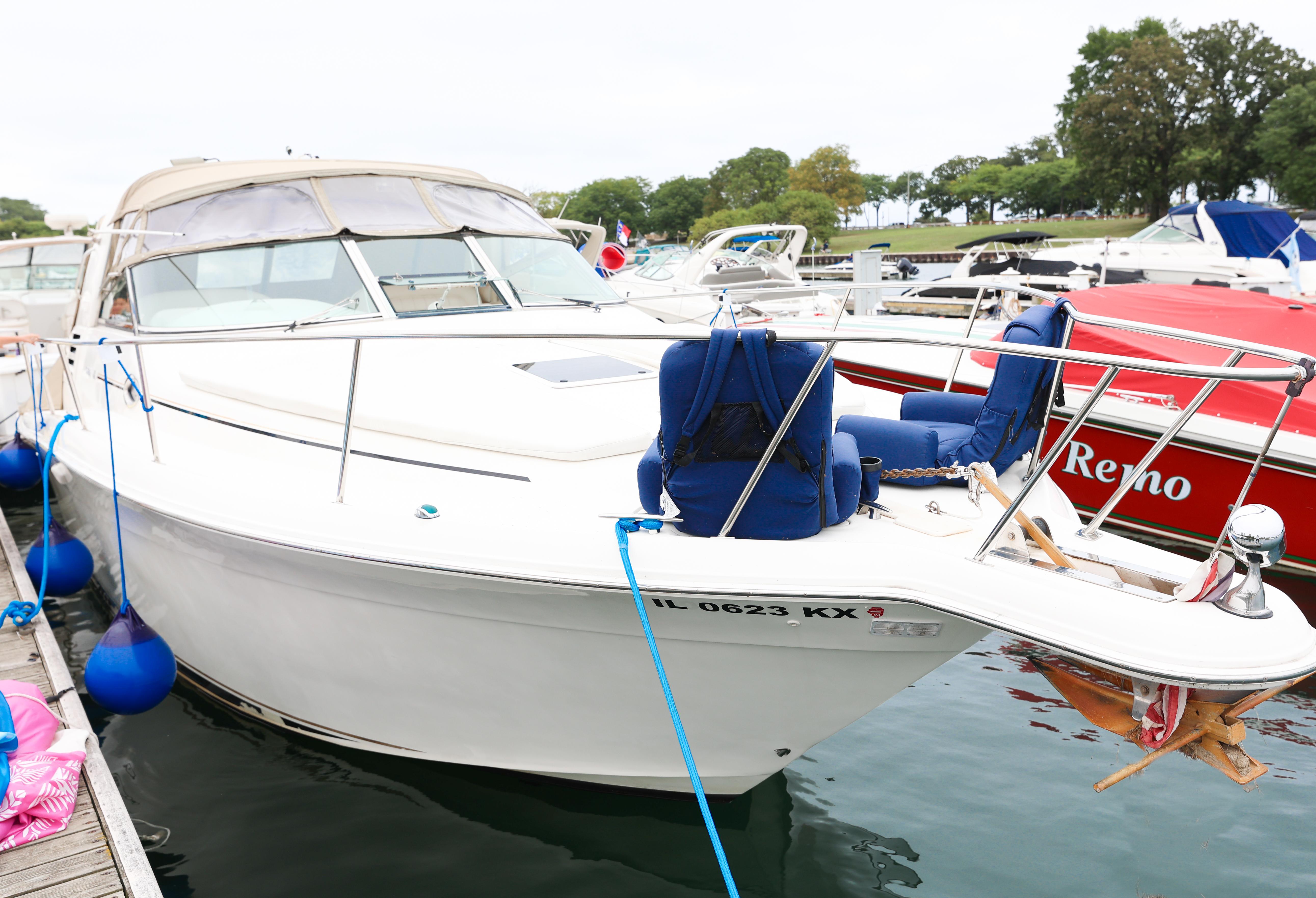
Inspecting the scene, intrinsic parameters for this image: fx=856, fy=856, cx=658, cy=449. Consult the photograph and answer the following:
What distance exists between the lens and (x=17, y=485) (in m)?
6.05

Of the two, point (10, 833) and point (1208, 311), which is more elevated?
point (1208, 311)

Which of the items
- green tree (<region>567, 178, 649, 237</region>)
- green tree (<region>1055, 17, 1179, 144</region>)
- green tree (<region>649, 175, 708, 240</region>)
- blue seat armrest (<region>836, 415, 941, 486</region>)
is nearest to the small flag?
blue seat armrest (<region>836, 415, 941, 486</region>)

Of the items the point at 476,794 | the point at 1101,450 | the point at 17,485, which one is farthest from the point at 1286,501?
the point at 17,485

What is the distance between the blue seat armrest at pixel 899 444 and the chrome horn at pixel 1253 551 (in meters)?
0.98

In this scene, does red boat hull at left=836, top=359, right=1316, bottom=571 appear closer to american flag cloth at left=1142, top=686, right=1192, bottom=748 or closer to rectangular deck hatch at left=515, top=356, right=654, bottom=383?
rectangular deck hatch at left=515, top=356, right=654, bottom=383

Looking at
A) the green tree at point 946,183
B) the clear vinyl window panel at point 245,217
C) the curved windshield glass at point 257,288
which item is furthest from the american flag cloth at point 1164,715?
the green tree at point 946,183

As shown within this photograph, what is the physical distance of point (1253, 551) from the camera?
6.50 ft

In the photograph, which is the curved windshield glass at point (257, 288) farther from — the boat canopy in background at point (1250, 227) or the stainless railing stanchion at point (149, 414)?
the boat canopy in background at point (1250, 227)

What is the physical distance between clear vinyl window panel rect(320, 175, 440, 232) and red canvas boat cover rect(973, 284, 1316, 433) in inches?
149

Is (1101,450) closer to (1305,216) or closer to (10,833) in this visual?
(10,833)

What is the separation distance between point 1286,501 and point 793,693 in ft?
15.0

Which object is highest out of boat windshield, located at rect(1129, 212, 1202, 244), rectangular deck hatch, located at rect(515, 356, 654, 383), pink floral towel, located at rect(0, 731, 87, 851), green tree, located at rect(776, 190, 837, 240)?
green tree, located at rect(776, 190, 837, 240)

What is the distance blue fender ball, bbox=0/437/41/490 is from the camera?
598 cm

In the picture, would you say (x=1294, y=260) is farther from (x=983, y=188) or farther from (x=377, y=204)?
(x=983, y=188)
